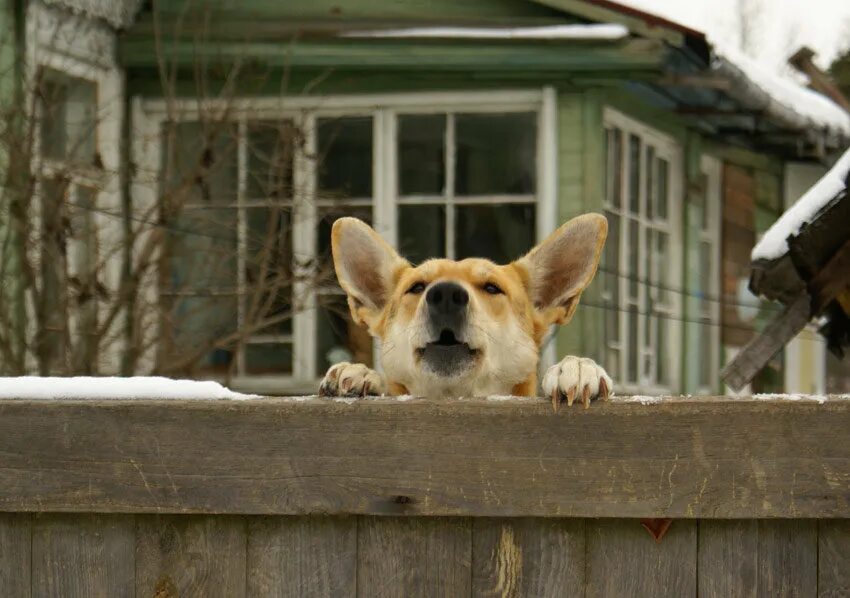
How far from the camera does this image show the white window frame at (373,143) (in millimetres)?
9594

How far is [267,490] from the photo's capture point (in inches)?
103

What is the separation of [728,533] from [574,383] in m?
0.44

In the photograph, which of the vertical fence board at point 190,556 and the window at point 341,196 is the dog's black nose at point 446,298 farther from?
the window at point 341,196

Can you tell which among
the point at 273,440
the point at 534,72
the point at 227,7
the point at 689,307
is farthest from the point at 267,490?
the point at 689,307

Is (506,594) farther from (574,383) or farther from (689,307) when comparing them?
(689,307)

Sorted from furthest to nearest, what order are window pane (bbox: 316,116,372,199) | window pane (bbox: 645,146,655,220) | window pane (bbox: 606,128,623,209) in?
window pane (bbox: 645,146,655,220) → window pane (bbox: 606,128,623,209) → window pane (bbox: 316,116,372,199)

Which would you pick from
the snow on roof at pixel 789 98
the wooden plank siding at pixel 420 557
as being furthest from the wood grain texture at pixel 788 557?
the snow on roof at pixel 789 98

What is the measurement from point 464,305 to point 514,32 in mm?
5969

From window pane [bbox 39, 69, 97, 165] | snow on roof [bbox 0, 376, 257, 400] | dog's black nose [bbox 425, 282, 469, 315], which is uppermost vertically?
window pane [bbox 39, 69, 97, 165]

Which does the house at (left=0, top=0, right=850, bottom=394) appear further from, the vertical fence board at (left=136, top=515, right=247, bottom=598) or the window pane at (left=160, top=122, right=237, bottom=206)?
the vertical fence board at (left=136, top=515, right=247, bottom=598)

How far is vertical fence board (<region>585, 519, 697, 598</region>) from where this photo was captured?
258 centimetres

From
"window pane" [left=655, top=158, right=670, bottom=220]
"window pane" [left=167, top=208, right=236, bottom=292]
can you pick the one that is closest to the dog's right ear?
"window pane" [left=167, top=208, right=236, bottom=292]

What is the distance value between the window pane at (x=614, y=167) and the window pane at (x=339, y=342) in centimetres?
241

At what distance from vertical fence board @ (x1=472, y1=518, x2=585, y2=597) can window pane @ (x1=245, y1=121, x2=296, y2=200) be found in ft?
21.3
